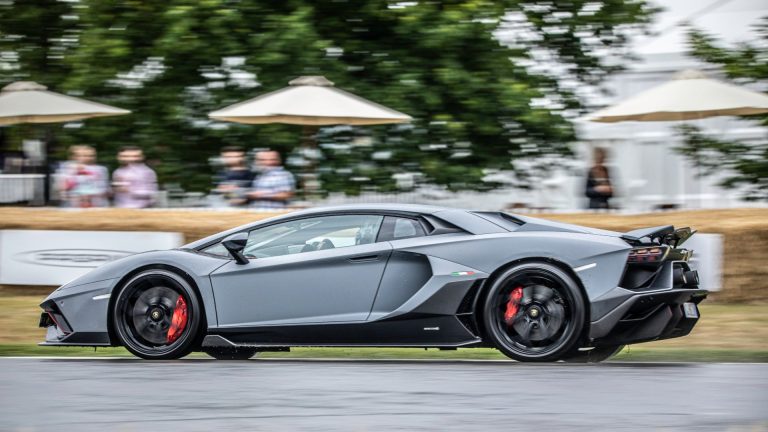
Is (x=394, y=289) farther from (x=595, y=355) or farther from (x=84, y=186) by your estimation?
(x=84, y=186)

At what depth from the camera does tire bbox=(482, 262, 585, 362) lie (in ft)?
27.1

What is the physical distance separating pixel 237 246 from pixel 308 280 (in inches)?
19.8

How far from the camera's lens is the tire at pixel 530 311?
8266 millimetres

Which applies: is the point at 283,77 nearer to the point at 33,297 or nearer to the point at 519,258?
the point at 33,297

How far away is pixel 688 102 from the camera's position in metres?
15.8

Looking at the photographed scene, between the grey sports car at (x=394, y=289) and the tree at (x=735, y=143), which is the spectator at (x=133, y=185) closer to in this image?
the grey sports car at (x=394, y=289)

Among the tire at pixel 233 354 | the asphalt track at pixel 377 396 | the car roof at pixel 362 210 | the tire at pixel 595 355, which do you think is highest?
the car roof at pixel 362 210

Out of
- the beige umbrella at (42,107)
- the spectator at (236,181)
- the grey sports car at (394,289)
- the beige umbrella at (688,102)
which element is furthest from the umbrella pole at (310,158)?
the grey sports car at (394,289)

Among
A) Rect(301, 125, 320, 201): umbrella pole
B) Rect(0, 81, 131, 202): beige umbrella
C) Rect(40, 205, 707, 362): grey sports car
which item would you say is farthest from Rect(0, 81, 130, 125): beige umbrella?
Rect(40, 205, 707, 362): grey sports car

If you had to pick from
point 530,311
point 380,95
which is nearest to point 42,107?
point 380,95

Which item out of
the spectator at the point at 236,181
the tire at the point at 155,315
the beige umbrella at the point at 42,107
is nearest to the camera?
the tire at the point at 155,315

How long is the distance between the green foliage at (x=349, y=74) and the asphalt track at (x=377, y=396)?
30.3 feet

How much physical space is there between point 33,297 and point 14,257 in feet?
1.80

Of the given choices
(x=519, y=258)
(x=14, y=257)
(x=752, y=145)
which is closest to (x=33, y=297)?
(x=14, y=257)
